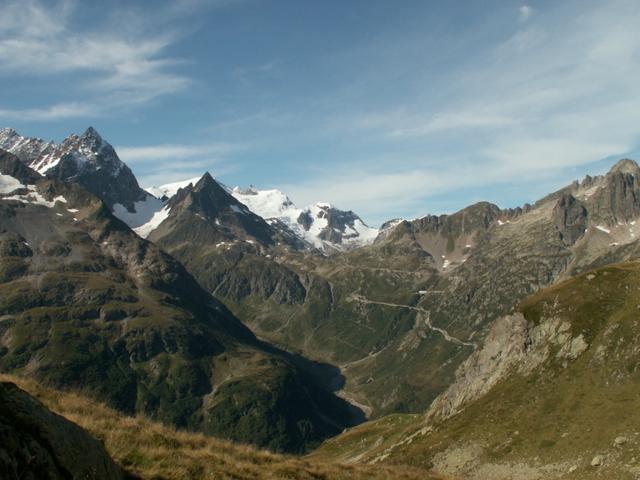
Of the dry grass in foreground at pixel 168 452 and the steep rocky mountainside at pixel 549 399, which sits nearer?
the dry grass in foreground at pixel 168 452

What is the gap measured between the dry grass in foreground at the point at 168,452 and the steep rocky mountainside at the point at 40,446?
3.44 m

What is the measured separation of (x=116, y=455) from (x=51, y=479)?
252 inches

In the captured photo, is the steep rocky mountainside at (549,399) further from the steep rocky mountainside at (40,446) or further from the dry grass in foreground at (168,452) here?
the steep rocky mountainside at (40,446)

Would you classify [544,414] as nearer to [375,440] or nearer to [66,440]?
[375,440]

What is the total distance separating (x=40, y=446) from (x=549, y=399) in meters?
97.3

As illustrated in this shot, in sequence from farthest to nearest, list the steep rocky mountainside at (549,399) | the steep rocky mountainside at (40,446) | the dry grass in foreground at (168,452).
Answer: the steep rocky mountainside at (549,399) → the dry grass in foreground at (168,452) → the steep rocky mountainside at (40,446)

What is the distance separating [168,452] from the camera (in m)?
20.1

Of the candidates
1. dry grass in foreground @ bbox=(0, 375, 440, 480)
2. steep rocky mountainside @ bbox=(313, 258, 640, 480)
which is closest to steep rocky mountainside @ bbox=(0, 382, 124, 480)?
dry grass in foreground @ bbox=(0, 375, 440, 480)

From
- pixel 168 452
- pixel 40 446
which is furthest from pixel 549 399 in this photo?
pixel 40 446

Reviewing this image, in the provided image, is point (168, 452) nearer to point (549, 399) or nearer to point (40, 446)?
point (40, 446)

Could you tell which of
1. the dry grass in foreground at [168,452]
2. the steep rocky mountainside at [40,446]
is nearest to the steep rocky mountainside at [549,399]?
the dry grass in foreground at [168,452]

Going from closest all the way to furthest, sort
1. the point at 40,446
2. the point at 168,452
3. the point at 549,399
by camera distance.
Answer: the point at 40,446 < the point at 168,452 < the point at 549,399

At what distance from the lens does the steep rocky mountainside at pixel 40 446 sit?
1188 cm

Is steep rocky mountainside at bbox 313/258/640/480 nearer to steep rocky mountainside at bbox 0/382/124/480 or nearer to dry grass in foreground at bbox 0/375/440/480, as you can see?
dry grass in foreground at bbox 0/375/440/480
